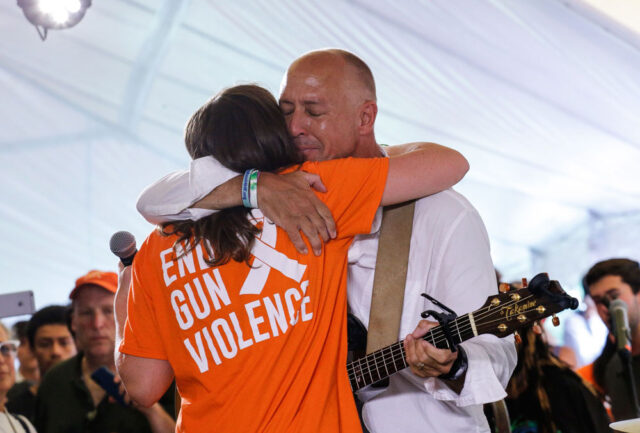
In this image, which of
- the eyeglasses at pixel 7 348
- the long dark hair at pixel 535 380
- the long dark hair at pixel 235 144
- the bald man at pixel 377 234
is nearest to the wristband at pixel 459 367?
the bald man at pixel 377 234

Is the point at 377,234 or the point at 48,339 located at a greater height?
the point at 48,339

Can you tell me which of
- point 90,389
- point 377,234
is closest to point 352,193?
point 377,234

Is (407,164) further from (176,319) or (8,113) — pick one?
(8,113)

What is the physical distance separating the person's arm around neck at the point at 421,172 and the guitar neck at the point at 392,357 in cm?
38

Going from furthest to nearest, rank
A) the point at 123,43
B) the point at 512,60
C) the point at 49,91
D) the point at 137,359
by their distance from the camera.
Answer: the point at 49,91, the point at 123,43, the point at 512,60, the point at 137,359

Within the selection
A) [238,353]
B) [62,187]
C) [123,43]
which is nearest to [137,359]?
[238,353]

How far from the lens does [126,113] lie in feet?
28.8

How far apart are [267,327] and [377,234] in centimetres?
65

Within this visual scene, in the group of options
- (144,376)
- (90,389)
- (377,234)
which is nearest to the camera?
(144,376)

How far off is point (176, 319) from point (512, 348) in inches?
36.2

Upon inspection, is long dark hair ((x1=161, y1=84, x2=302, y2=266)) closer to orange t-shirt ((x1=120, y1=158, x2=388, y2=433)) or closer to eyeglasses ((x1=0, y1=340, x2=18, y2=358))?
orange t-shirt ((x1=120, y1=158, x2=388, y2=433))

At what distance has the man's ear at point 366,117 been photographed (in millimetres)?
2547

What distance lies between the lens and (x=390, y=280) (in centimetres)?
227

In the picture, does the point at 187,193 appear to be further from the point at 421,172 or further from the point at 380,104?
A: the point at 380,104
